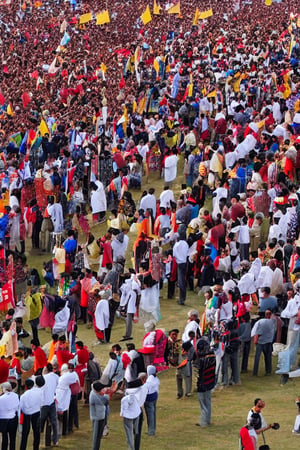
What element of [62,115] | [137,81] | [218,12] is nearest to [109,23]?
[218,12]

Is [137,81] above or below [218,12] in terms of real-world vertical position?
below

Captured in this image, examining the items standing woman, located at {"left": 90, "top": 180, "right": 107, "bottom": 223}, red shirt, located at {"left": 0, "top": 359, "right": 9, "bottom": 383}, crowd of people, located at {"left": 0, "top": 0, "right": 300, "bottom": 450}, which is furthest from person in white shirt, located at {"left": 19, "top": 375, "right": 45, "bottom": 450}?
standing woman, located at {"left": 90, "top": 180, "right": 107, "bottom": 223}

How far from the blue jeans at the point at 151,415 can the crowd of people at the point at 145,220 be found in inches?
1.2

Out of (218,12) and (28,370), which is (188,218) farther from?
(218,12)

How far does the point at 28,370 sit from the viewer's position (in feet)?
78.2

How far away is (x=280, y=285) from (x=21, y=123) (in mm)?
13443

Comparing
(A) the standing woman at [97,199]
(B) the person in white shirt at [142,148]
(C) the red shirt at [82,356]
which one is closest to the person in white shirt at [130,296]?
(C) the red shirt at [82,356]

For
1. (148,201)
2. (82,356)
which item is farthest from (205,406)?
(148,201)

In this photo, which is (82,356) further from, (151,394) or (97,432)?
(97,432)

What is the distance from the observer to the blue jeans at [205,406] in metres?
22.9

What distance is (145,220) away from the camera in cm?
3028

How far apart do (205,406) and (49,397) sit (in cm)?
268

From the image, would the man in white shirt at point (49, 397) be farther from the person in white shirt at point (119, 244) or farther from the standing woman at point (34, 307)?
the person in white shirt at point (119, 244)

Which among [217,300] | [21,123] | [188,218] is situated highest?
[21,123]
